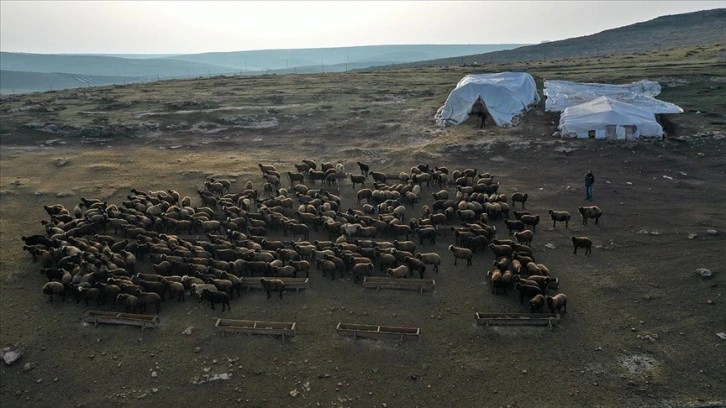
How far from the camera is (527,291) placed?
54.3ft

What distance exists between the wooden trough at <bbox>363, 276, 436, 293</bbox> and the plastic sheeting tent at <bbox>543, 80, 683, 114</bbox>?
85.1 ft


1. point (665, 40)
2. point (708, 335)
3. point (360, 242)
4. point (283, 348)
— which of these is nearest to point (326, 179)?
point (360, 242)

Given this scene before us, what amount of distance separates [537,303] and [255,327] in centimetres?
924

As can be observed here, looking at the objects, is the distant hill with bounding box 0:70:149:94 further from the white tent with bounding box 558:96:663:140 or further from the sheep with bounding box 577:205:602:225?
the sheep with bounding box 577:205:602:225

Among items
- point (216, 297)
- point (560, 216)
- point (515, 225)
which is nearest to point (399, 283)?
point (216, 297)

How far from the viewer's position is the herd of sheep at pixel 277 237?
703 inches

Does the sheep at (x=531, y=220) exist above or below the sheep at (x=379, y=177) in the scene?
below

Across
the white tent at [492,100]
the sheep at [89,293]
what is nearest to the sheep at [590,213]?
the white tent at [492,100]

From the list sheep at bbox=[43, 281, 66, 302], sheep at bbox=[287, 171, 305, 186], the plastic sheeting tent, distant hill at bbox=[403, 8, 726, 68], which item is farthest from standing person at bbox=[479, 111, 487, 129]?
distant hill at bbox=[403, 8, 726, 68]

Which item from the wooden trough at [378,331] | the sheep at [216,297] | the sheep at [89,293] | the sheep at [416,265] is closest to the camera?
the wooden trough at [378,331]

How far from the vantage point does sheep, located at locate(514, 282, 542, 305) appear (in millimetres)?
16453

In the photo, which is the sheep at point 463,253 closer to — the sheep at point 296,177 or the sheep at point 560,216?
the sheep at point 560,216

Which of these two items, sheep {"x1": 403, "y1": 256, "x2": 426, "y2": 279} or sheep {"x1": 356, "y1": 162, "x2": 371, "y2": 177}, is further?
sheep {"x1": 356, "y1": 162, "x2": 371, "y2": 177}

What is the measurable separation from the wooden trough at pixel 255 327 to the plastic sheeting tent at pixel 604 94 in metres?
30.5
